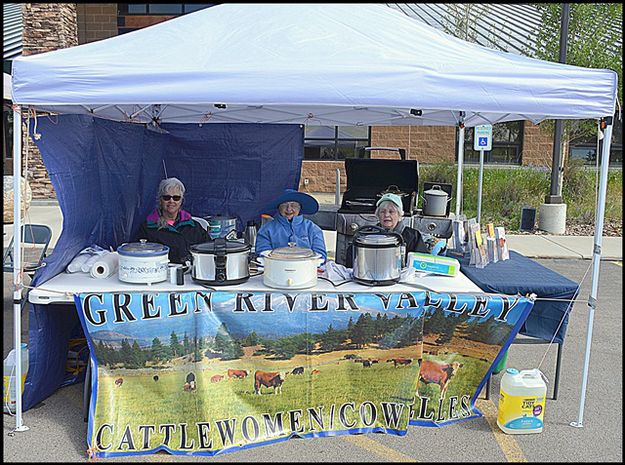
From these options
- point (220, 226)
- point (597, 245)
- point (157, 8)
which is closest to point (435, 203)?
point (220, 226)

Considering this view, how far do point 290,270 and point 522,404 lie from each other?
5.25 feet

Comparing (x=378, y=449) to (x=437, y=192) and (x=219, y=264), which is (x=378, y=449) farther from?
(x=437, y=192)

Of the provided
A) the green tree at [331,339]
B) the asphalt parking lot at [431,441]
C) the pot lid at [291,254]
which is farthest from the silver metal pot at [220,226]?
the green tree at [331,339]

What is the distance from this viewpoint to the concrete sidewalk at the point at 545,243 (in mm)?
9344

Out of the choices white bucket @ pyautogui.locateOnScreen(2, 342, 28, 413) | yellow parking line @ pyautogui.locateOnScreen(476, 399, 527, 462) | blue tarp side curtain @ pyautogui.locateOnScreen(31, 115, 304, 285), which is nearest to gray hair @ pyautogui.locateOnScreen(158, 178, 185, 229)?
blue tarp side curtain @ pyautogui.locateOnScreen(31, 115, 304, 285)

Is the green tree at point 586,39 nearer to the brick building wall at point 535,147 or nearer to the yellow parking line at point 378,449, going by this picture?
the brick building wall at point 535,147

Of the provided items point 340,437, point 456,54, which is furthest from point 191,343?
point 456,54

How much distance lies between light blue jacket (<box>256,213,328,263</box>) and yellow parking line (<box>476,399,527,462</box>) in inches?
65.7

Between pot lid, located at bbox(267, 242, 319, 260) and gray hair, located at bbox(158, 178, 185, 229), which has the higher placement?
gray hair, located at bbox(158, 178, 185, 229)

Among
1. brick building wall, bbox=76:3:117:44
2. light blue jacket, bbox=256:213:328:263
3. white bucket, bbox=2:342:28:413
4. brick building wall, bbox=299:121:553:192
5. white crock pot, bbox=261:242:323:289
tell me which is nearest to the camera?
white crock pot, bbox=261:242:323:289

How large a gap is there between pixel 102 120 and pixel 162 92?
181 cm

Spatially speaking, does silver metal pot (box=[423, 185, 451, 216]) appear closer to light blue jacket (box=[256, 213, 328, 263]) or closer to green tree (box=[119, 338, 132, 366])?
light blue jacket (box=[256, 213, 328, 263])

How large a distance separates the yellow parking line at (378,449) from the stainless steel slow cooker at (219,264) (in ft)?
3.79

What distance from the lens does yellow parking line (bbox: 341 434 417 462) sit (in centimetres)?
348
